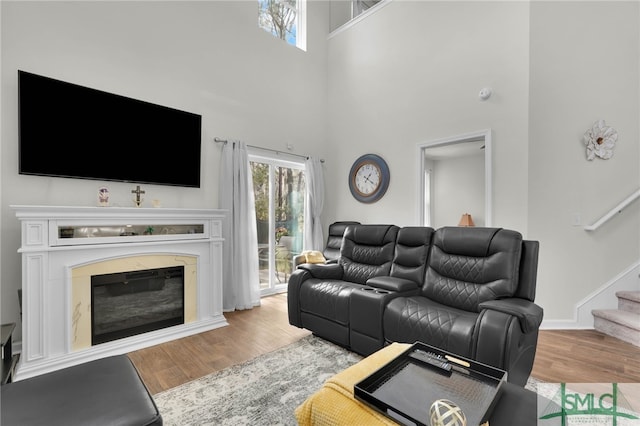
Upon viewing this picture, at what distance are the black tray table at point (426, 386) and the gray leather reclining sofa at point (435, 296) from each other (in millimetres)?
460

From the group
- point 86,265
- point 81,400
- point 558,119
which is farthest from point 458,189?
point 81,400

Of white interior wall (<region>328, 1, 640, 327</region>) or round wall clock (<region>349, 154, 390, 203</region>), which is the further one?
round wall clock (<region>349, 154, 390, 203</region>)

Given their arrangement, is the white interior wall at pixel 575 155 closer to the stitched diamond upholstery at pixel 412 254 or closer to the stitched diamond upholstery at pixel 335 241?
the stitched diamond upholstery at pixel 412 254

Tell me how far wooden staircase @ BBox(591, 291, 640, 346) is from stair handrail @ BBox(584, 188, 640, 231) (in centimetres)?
72

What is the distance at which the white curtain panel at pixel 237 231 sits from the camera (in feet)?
Result: 12.2

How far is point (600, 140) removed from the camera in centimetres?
306

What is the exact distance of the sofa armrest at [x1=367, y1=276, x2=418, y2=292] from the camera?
2432 mm

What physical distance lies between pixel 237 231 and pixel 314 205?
4.86 ft

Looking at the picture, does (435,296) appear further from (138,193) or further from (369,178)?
A: (138,193)

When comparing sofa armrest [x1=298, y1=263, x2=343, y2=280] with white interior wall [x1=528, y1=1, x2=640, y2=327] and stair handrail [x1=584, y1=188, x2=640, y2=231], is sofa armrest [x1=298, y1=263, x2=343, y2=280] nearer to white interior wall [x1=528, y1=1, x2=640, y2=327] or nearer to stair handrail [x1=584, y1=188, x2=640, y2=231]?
white interior wall [x1=528, y1=1, x2=640, y2=327]

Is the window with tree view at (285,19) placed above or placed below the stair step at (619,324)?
above

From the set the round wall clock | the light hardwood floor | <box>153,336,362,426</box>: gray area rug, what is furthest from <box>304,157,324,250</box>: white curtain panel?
<box>153,336,362,426</box>: gray area rug

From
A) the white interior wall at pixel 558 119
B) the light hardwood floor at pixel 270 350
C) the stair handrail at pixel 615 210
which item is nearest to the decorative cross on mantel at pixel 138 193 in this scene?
the light hardwood floor at pixel 270 350

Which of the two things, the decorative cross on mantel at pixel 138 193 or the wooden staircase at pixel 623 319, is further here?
the decorative cross on mantel at pixel 138 193
